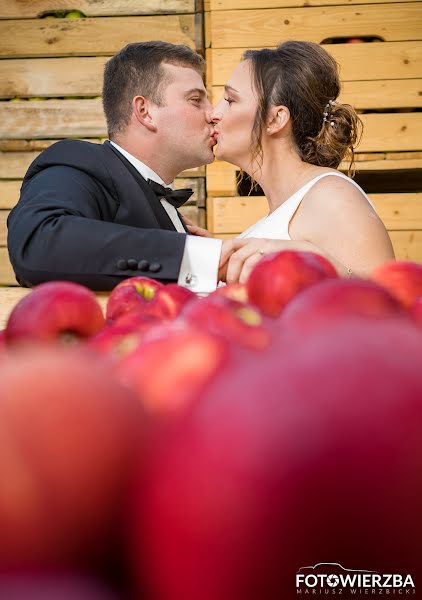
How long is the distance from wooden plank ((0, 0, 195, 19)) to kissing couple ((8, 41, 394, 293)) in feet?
2.31

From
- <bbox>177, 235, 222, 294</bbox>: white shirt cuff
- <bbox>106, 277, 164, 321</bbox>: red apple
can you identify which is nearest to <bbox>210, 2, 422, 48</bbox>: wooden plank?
<bbox>177, 235, 222, 294</bbox>: white shirt cuff

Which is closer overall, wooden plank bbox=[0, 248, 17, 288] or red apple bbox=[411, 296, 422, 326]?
red apple bbox=[411, 296, 422, 326]

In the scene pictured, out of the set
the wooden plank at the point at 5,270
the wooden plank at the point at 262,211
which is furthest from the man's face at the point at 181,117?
the wooden plank at the point at 5,270

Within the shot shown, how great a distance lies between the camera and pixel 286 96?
1917mm

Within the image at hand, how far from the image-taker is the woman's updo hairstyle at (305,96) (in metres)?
1.90

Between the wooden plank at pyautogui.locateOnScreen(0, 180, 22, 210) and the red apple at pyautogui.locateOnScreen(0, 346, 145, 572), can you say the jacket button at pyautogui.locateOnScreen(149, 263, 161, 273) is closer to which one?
the red apple at pyautogui.locateOnScreen(0, 346, 145, 572)

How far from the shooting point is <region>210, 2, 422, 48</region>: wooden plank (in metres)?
2.94

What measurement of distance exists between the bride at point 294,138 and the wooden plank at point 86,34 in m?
1.11

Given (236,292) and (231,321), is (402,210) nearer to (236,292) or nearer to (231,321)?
(236,292)

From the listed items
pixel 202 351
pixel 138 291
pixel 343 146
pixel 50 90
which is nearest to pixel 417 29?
pixel 343 146

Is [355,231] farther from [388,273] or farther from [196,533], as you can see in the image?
[196,533]

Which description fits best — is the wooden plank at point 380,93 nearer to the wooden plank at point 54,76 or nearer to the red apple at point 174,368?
the wooden plank at point 54,76

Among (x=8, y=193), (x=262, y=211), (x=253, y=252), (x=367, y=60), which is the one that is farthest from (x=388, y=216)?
(x=253, y=252)

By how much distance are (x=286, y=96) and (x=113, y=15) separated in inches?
56.1
